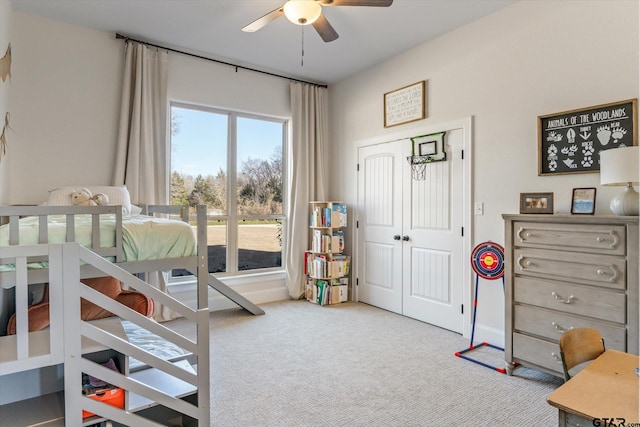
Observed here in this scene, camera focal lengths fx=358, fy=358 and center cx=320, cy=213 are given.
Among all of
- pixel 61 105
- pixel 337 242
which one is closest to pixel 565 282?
pixel 337 242

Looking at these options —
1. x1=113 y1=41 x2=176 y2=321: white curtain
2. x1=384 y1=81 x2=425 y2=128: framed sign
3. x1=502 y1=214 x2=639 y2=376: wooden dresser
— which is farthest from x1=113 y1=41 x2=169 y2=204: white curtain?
x1=502 y1=214 x2=639 y2=376: wooden dresser

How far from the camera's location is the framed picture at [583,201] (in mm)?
2492

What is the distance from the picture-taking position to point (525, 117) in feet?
9.75

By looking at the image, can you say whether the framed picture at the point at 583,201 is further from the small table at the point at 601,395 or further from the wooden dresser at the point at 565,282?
the small table at the point at 601,395

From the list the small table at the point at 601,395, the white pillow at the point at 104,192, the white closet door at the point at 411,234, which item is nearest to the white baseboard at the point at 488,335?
the white closet door at the point at 411,234

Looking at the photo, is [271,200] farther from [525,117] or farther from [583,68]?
[583,68]

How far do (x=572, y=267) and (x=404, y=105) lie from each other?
240 cm

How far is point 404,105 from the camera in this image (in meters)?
3.99

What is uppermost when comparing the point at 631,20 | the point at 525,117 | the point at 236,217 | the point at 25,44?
the point at 25,44

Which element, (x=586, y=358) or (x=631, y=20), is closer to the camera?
(x=586, y=358)

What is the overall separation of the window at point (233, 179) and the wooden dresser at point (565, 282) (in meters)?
3.00

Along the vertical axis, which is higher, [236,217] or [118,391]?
[236,217]

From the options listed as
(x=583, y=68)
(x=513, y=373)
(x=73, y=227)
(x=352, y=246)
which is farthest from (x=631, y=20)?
(x=73, y=227)

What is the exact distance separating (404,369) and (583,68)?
8.51 feet
